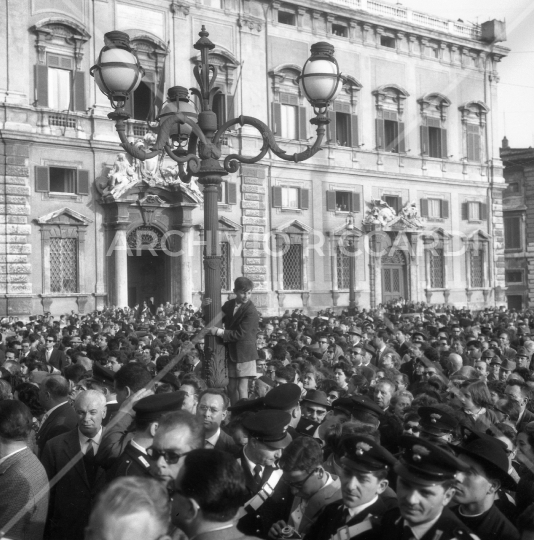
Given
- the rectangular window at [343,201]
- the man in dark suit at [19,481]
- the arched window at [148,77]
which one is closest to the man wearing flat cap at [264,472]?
the man in dark suit at [19,481]

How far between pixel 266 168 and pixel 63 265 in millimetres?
8781

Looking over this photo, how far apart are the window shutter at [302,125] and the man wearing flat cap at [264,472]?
27043 mm

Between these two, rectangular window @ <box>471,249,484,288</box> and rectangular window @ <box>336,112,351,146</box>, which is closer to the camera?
rectangular window @ <box>336,112,351,146</box>

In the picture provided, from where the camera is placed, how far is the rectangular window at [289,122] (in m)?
31.3

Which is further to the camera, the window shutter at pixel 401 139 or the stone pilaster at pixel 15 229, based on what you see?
the window shutter at pixel 401 139

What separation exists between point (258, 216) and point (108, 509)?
27.2 metres

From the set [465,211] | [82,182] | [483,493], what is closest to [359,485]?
[483,493]

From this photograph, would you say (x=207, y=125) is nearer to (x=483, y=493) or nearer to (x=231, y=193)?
(x=483, y=493)

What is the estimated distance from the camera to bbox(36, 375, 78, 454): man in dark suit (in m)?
6.74

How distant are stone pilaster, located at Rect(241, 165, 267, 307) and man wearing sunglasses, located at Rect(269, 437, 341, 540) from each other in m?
24.8

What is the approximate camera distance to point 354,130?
33.4 m

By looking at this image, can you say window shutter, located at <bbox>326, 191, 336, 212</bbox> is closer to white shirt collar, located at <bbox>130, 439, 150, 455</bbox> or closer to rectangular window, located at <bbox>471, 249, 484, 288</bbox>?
rectangular window, located at <bbox>471, 249, 484, 288</bbox>

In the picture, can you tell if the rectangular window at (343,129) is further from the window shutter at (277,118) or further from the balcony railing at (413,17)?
the balcony railing at (413,17)

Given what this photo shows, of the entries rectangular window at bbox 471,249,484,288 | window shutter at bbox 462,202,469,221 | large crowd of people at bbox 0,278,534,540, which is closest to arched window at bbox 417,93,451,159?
window shutter at bbox 462,202,469,221
